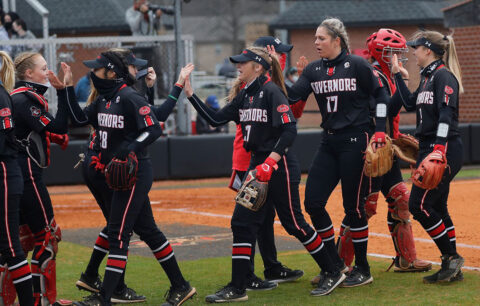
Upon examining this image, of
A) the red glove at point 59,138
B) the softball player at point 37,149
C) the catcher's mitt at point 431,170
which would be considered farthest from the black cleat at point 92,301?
the catcher's mitt at point 431,170

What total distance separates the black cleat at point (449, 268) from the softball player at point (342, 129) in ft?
2.05

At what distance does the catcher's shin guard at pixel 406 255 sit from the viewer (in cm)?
778

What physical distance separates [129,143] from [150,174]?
0.31 metres

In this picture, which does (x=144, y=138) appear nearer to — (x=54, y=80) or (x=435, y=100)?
(x=54, y=80)

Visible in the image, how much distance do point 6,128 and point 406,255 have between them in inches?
152

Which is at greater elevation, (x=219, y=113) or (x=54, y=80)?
(x=54, y=80)

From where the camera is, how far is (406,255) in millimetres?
7789

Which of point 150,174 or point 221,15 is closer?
point 150,174

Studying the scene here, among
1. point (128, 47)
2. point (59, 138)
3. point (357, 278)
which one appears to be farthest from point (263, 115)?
point (128, 47)

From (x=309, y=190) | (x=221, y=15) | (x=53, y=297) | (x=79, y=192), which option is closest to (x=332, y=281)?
(x=309, y=190)

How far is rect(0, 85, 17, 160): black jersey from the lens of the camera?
20.0ft

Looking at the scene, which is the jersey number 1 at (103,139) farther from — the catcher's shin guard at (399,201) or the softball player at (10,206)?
the catcher's shin guard at (399,201)

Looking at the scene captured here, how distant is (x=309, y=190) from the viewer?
23.8 ft

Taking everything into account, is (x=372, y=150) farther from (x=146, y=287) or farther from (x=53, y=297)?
(x=53, y=297)
